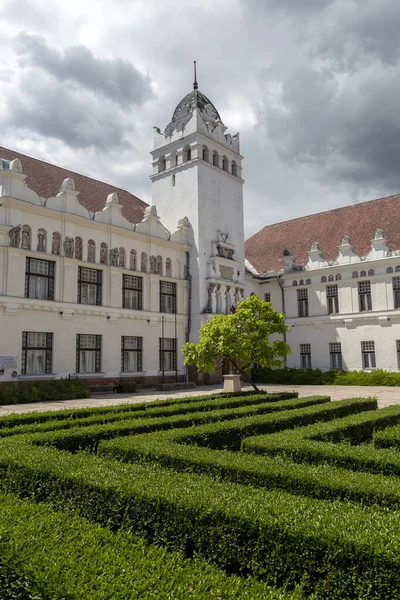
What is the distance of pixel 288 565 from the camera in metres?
4.57

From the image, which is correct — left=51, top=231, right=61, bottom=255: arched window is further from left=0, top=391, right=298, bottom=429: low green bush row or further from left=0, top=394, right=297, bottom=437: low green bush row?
left=0, top=394, right=297, bottom=437: low green bush row

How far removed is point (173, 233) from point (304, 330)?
14.0 metres

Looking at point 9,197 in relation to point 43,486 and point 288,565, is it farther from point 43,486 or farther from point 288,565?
point 288,565

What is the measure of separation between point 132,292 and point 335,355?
1748cm

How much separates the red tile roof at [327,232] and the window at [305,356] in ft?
24.1

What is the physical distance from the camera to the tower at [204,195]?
35.8m

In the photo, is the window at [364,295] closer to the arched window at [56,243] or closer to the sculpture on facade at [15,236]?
the arched window at [56,243]

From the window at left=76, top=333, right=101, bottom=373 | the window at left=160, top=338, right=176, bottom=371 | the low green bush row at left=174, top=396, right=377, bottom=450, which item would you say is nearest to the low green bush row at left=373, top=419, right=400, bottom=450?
the low green bush row at left=174, top=396, right=377, bottom=450

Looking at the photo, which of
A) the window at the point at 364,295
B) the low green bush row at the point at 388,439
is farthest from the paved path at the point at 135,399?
the low green bush row at the point at 388,439

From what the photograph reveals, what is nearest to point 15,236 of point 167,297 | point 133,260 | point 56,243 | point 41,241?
point 41,241

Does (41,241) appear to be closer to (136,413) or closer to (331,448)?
(136,413)

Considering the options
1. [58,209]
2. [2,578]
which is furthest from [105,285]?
[2,578]

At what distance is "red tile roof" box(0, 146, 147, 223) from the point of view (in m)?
30.0

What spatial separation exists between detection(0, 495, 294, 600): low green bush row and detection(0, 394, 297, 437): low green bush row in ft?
22.3
